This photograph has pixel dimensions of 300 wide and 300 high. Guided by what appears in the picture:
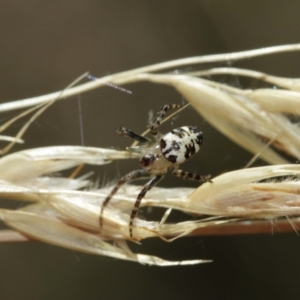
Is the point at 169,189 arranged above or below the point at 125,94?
below

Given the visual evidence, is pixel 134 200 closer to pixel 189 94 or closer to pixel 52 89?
pixel 189 94

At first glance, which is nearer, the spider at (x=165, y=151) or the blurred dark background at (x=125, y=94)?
the spider at (x=165, y=151)

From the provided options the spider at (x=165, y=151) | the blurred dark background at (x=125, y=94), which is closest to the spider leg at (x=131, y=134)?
the spider at (x=165, y=151)

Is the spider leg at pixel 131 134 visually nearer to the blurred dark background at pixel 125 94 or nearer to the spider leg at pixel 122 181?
the spider leg at pixel 122 181

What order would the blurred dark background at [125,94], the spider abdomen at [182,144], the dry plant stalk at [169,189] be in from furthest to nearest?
the blurred dark background at [125,94], the spider abdomen at [182,144], the dry plant stalk at [169,189]

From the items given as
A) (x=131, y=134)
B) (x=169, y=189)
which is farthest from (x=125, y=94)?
(x=169, y=189)

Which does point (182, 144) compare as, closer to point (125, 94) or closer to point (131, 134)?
point (131, 134)
